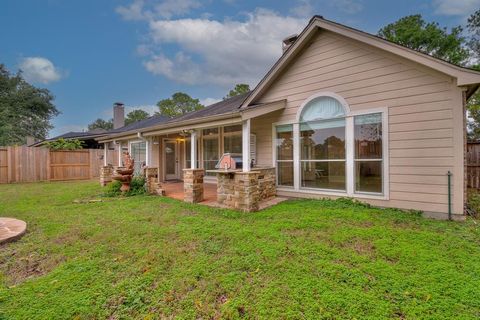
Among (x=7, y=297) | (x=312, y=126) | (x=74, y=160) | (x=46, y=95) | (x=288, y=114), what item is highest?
(x=46, y=95)

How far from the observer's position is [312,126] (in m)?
6.43

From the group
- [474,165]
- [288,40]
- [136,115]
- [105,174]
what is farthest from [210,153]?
[136,115]

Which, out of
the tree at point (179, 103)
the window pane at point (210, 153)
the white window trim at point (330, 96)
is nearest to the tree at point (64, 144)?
the window pane at point (210, 153)

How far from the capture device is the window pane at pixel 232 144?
28.9ft

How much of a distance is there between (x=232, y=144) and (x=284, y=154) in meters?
2.65

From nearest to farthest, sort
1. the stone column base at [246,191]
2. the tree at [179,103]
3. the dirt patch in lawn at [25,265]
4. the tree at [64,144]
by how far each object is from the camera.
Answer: the dirt patch in lawn at [25,265] < the stone column base at [246,191] < the tree at [64,144] < the tree at [179,103]

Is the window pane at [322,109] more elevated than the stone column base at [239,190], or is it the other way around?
the window pane at [322,109]

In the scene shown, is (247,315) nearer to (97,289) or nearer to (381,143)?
(97,289)

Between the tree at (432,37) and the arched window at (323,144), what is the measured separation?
16693 millimetres

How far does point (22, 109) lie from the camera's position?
23031mm

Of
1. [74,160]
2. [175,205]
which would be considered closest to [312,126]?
[175,205]

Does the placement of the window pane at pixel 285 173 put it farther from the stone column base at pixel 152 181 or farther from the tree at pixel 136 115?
the tree at pixel 136 115

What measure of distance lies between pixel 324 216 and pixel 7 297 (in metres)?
4.97

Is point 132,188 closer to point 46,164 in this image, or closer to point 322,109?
point 322,109
